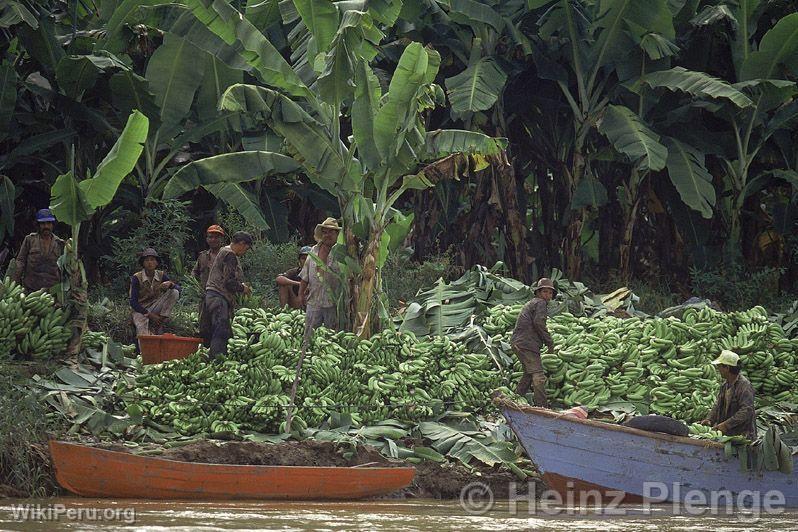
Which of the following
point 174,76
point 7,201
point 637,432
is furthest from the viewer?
point 7,201

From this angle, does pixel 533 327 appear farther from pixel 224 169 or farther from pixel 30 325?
pixel 30 325

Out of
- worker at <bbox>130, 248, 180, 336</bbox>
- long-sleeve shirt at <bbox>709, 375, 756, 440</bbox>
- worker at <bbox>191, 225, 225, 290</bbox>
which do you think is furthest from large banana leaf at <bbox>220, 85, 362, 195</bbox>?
long-sleeve shirt at <bbox>709, 375, 756, 440</bbox>

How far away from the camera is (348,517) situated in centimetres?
792

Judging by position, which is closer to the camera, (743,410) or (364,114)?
(743,410)

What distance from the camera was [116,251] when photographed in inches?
583

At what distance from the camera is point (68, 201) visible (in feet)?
35.0

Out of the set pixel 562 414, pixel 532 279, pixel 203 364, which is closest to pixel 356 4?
pixel 203 364

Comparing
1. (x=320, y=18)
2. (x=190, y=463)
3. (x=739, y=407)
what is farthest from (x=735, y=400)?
(x=320, y=18)

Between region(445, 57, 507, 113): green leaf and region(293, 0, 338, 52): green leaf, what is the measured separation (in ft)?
9.47

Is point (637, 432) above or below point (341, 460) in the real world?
above

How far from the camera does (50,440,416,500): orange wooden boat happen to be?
328 inches

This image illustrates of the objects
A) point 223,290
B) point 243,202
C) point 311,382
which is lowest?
point 311,382

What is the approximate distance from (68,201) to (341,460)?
357 centimetres

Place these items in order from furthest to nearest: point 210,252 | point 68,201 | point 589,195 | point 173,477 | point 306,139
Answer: point 589,195
point 210,252
point 306,139
point 68,201
point 173,477
